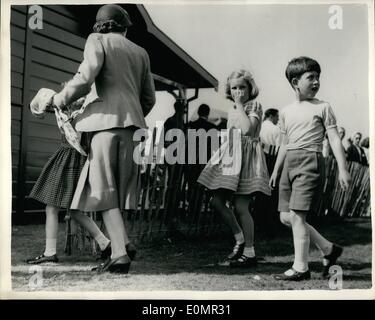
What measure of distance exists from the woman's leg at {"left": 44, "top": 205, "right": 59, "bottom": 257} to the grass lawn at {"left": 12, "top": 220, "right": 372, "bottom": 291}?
0.06 meters

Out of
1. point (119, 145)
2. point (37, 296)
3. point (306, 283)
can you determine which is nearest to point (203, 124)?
point (119, 145)

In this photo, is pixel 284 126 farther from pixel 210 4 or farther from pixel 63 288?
pixel 63 288

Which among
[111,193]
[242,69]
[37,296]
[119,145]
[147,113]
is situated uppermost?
[242,69]

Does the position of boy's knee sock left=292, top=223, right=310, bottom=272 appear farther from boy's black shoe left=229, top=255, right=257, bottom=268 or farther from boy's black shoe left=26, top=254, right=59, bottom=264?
boy's black shoe left=26, top=254, right=59, bottom=264

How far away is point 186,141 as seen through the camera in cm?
374

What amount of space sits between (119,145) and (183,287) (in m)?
1.12

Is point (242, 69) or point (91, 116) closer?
point (91, 116)

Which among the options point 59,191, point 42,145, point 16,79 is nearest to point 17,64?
point 16,79

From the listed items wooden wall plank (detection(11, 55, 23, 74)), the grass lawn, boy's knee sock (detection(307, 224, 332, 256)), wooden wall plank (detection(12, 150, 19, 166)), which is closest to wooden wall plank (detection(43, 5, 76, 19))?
wooden wall plank (detection(11, 55, 23, 74))

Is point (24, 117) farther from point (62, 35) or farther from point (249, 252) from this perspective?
point (249, 252)

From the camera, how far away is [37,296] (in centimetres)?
354

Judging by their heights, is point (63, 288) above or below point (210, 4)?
below

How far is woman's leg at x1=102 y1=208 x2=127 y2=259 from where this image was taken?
11.3 ft

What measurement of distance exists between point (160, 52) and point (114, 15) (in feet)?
1.44
